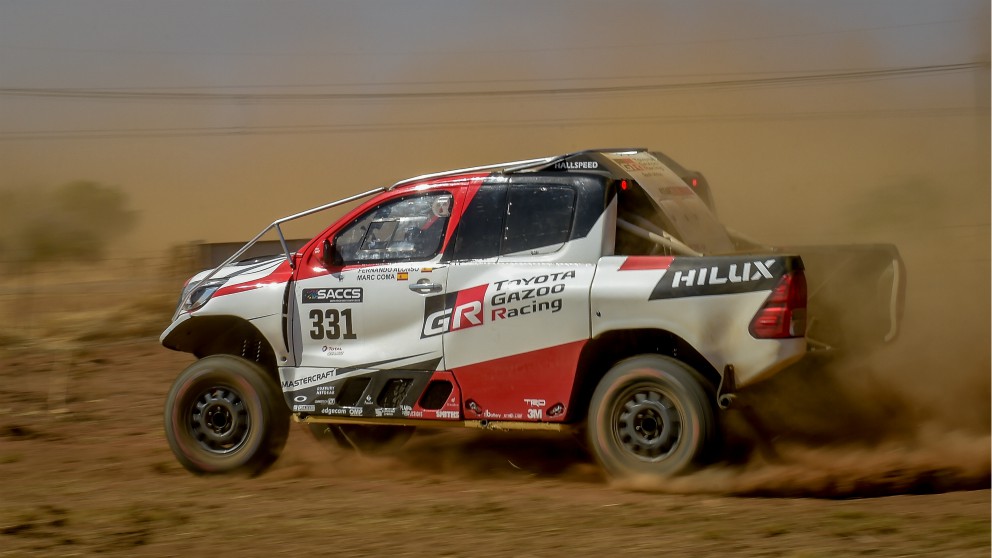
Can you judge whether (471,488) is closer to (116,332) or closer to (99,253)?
(116,332)

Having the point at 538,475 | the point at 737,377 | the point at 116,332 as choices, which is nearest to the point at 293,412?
the point at 538,475

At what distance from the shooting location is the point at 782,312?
6.41 meters

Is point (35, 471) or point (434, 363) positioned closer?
point (434, 363)

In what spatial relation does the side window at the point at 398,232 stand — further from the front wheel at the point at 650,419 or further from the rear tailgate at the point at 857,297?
the rear tailgate at the point at 857,297

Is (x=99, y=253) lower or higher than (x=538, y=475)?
higher

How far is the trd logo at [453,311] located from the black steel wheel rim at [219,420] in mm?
1543

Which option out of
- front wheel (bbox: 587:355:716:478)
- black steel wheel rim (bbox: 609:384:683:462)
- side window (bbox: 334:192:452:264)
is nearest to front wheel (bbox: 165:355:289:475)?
side window (bbox: 334:192:452:264)

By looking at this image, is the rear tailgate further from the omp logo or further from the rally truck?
the omp logo

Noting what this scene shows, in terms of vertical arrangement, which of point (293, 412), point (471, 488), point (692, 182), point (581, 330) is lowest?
point (471, 488)

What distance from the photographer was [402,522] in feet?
19.8

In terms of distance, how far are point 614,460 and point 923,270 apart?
16.7ft

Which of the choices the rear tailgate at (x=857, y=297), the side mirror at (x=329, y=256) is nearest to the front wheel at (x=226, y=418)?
the side mirror at (x=329, y=256)

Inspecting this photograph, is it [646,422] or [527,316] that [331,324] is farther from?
[646,422]

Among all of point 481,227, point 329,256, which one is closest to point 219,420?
point 329,256
